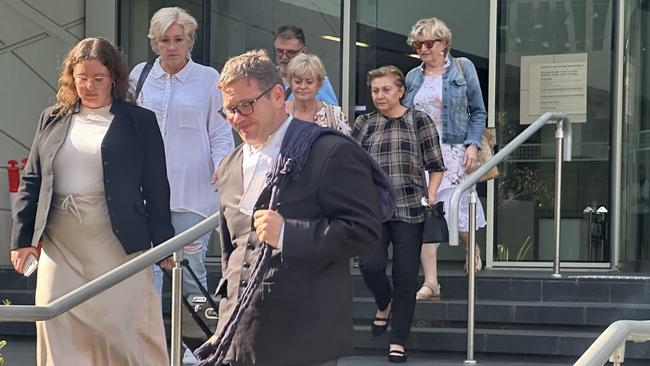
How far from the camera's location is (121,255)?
4.32m

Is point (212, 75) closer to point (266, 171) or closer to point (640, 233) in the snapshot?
point (266, 171)

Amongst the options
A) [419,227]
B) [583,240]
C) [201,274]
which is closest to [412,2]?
[583,240]

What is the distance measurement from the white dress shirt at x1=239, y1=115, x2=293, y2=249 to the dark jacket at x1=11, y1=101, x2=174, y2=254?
55.2 inches

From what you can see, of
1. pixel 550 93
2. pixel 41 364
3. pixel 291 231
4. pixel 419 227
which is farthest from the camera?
pixel 550 93

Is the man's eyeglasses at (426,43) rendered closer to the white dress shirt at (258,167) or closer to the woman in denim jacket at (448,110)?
the woman in denim jacket at (448,110)

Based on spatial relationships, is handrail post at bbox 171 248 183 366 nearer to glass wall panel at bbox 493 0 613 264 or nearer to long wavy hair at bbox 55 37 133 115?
long wavy hair at bbox 55 37 133 115

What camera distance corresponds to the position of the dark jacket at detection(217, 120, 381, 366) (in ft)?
9.12

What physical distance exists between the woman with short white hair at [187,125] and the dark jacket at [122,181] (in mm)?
904

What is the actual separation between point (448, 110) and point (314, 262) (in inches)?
165

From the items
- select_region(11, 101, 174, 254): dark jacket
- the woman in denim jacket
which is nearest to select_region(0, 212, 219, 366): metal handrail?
select_region(11, 101, 174, 254): dark jacket

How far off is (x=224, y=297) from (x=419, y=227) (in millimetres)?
3130

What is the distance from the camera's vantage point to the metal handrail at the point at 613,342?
2431 mm

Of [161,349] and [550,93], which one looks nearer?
[161,349]

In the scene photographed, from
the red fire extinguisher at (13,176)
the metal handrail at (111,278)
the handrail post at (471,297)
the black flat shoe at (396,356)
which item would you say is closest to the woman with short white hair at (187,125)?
the metal handrail at (111,278)
